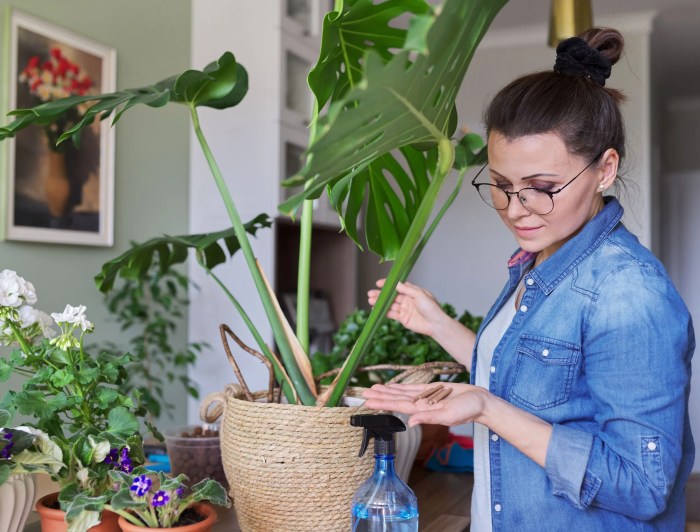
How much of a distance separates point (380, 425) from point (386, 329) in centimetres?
79

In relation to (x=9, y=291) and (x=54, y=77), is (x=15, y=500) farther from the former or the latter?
(x=54, y=77)

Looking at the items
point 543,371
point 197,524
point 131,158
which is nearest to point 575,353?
point 543,371

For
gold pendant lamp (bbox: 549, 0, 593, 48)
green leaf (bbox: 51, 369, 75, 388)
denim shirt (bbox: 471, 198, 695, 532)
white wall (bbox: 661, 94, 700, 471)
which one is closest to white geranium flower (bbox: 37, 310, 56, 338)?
green leaf (bbox: 51, 369, 75, 388)

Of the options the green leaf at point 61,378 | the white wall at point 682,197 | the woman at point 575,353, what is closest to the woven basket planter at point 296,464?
the woman at point 575,353

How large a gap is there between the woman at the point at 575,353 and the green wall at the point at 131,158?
198cm

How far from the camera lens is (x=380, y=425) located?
0.87m

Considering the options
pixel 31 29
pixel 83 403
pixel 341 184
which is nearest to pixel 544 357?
pixel 341 184

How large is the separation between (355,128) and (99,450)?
497 mm

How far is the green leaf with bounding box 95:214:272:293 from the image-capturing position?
51.0 inches

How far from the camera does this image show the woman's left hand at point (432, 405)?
33.7 inches

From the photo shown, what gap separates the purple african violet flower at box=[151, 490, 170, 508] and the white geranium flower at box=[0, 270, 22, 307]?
309 mm

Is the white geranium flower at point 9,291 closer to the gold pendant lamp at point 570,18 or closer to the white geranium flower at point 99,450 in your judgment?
the white geranium flower at point 99,450

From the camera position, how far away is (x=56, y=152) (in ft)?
8.61

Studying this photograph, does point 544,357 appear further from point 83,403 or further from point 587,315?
point 83,403
